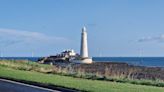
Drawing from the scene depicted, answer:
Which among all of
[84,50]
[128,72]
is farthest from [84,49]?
[128,72]

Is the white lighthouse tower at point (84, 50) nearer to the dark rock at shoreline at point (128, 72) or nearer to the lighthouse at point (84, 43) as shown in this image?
the lighthouse at point (84, 43)

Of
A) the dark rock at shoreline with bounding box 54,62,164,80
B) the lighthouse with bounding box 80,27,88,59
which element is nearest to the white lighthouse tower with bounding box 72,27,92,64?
the lighthouse with bounding box 80,27,88,59

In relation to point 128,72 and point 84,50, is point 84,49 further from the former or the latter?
point 128,72

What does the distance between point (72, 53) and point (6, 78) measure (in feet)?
209

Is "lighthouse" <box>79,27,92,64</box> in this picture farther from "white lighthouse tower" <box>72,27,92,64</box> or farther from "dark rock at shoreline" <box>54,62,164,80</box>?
"dark rock at shoreline" <box>54,62,164,80</box>

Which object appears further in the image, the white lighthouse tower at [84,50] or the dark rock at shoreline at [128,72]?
the white lighthouse tower at [84,50]

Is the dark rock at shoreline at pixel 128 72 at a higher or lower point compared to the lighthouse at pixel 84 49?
lower

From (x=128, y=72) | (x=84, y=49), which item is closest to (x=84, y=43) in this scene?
(x=84, y=49)

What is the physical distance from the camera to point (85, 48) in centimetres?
7306

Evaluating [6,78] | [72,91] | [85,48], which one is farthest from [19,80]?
[85,48]

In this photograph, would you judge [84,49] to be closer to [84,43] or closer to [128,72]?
[84,43]

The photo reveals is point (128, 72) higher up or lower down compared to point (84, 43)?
lower down

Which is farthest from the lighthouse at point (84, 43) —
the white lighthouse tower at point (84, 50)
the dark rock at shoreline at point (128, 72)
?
the dark rock at shoreline at point (128, 72)

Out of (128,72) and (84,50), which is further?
(84,50)
